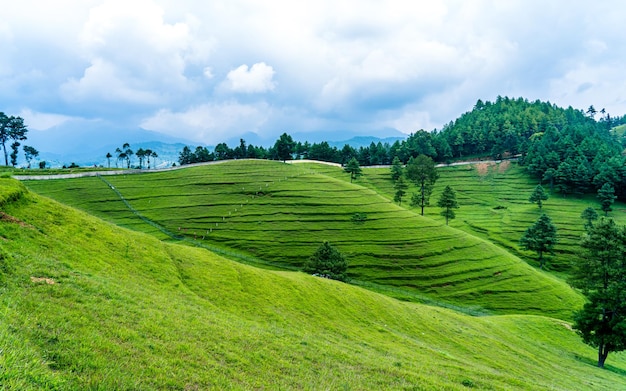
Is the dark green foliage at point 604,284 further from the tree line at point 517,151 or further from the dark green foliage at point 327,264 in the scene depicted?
the tree line at point 517,151

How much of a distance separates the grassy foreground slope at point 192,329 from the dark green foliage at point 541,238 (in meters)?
48.7

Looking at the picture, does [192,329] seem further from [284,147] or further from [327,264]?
[284,147]

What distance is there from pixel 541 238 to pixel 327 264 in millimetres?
57931

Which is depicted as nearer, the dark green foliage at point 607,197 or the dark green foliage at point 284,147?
the dark green foliage at point 607,197

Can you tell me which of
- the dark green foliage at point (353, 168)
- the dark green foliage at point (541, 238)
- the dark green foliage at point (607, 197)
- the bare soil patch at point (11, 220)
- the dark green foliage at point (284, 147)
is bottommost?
the dark green foliage at point (541, 238)

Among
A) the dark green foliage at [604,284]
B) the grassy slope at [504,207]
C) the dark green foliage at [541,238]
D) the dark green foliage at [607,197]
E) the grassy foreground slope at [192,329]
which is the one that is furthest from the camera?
the dark green foliage at [607,197]

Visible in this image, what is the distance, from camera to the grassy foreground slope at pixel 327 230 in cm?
5816

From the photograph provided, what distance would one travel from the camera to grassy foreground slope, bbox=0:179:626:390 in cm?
834

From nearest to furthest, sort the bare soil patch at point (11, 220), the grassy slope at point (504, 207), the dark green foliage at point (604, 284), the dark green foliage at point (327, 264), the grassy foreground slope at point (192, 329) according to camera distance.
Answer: the grassy foreground slope at point (192, 329) → the bare soil patch at point (11, 220) → the dark green foliage at point (604, 284) → the dark green foliage at point (327, 264) → the grassy slope at point (504, 207)

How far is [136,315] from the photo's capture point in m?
12.1

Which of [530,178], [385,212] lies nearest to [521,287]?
[385,212]

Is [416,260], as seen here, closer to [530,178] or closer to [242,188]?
[242,188]

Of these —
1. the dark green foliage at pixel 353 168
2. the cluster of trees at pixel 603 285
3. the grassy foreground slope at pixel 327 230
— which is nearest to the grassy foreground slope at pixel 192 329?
the cluster of trees at pixel 603 285

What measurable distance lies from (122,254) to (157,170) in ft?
395
